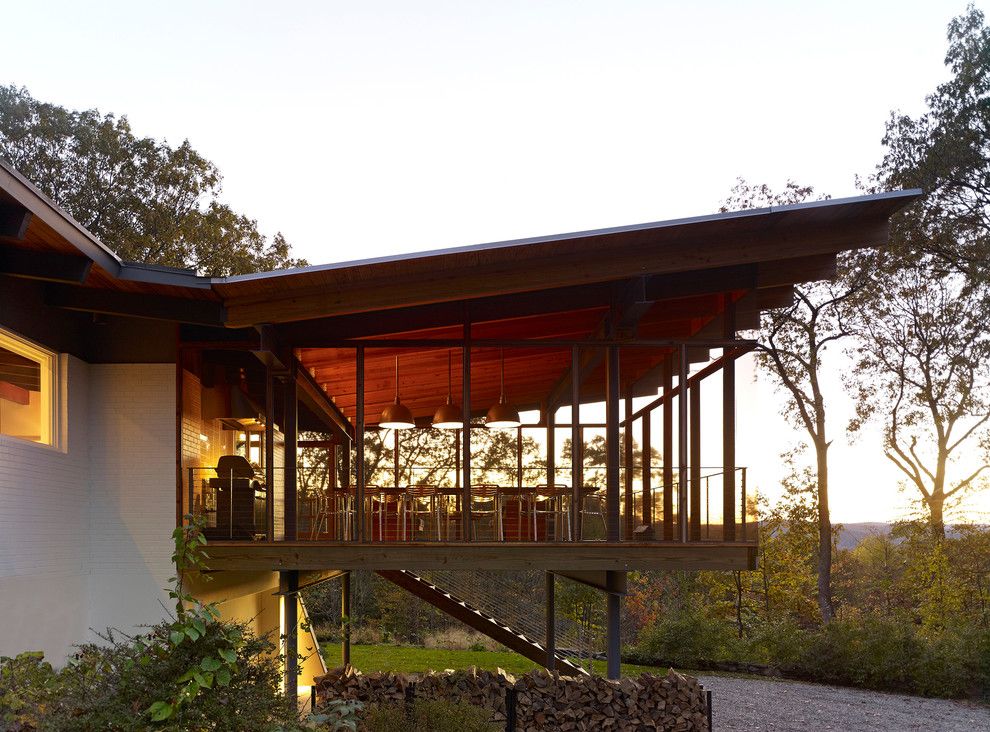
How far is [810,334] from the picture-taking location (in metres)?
24.9

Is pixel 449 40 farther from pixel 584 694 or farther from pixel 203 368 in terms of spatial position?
pixel 584 694

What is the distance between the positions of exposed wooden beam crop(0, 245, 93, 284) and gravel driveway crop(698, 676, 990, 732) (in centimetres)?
912

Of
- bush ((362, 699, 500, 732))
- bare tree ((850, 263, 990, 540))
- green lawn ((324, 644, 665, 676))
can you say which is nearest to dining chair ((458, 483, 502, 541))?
bush ((362, 699, 500, 732))

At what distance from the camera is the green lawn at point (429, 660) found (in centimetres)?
2042

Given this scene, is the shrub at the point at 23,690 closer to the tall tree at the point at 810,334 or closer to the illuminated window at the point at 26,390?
the illuminated window at the point at 26,390

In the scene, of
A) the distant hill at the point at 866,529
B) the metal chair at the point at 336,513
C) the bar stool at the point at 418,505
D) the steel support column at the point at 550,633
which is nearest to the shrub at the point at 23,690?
the metal chair at the point at 336,513

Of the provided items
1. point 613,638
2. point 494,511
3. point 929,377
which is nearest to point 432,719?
point 613,638

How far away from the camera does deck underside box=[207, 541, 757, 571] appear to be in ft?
35.7

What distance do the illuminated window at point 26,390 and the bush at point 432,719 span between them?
403 centimetres

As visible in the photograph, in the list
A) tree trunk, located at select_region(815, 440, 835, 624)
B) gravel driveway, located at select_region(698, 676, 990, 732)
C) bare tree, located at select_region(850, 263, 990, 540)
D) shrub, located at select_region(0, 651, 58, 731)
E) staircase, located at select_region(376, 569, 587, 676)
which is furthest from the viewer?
bare tree, located at select_region(850, 263, 990, 540)

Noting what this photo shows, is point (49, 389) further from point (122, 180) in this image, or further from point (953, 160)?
point (953, 160)

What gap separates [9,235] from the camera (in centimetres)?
801

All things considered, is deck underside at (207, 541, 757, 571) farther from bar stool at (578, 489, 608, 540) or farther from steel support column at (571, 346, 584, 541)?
bar stool at (578, 489, 608, 540)

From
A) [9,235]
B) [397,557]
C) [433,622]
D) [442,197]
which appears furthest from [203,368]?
[442,197]
